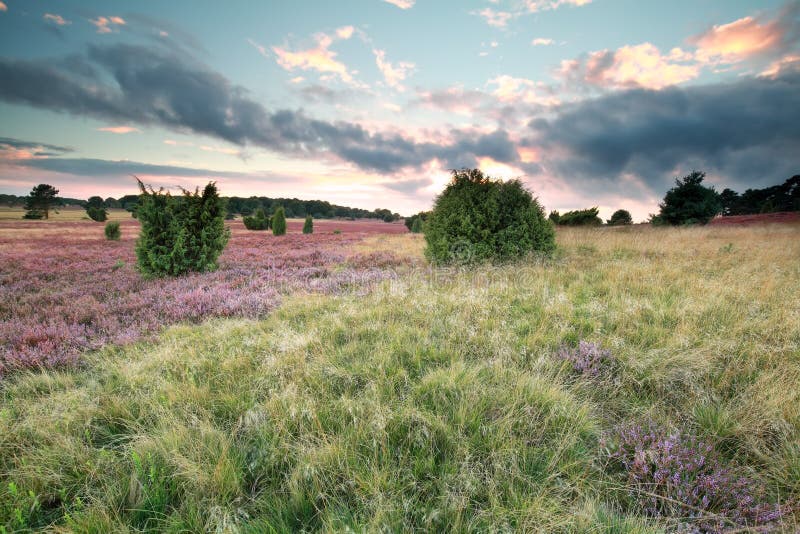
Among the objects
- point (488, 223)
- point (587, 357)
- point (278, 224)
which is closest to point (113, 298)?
point (587, 357)

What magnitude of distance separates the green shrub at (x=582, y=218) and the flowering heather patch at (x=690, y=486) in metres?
34.6

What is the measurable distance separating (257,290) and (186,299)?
1564 millimetres

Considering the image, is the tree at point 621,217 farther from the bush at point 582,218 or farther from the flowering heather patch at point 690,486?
the flowering heather patch at point 690,486

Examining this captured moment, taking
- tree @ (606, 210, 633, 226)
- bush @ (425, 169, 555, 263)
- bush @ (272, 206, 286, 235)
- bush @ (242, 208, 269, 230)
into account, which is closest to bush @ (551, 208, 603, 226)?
tree @ (606, 210, 633, 226)

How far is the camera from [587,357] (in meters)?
3.67

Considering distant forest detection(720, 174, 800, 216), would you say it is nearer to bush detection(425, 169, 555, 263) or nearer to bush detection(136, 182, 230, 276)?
bush detection(425, 169, 555, 263)

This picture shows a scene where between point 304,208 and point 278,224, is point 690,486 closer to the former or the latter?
point 278,224

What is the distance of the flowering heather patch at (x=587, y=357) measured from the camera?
11.6 ft

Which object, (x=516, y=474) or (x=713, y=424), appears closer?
(x=516, y=474)

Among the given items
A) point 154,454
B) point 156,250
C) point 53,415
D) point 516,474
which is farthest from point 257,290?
point 516,474

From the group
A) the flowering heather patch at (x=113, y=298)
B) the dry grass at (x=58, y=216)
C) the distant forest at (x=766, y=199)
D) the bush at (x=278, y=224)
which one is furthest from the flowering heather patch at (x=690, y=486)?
the dry grass at (x=58, y=216)

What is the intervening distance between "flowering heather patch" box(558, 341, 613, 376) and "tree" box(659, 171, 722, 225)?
Result: 36173 millimetres

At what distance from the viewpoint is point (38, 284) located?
30.7 feet

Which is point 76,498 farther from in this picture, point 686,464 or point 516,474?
point 686,464
